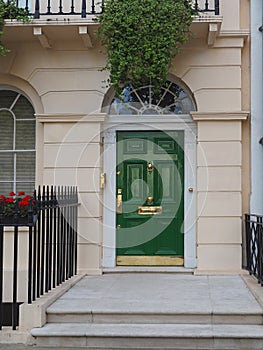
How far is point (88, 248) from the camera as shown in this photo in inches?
316

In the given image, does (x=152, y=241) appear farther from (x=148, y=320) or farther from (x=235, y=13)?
(x=235, y=13)

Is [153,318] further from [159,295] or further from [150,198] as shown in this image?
[150,198]

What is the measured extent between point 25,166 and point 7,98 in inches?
44.9

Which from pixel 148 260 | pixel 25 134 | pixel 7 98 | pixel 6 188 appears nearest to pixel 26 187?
pixel 6 188

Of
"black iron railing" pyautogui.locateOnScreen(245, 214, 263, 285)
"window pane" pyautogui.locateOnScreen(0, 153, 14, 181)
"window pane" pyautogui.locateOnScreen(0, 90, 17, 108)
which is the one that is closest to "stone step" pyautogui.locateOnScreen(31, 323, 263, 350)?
"black iron railing" pyautogui.locateOnScreen(245, 214, 263, 285)

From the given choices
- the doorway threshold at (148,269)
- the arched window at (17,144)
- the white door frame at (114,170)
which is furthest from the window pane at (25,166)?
the doorway threshold at (148,269)

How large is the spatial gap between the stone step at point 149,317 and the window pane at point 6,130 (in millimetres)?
3714

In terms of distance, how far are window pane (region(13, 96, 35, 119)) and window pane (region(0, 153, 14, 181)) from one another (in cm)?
65

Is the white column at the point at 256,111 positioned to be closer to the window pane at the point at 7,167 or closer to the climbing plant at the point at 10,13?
the climbing plant at the point at 10,13

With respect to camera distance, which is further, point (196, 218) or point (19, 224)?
point (196, 218)

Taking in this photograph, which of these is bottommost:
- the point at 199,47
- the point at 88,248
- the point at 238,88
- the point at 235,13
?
the point at 88,248

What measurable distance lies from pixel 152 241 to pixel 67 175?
1635 millimetres

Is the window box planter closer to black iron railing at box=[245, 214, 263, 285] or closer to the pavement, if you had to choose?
the pavement

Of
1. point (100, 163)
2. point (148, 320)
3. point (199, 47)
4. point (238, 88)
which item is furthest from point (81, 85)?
point (148, 320)
